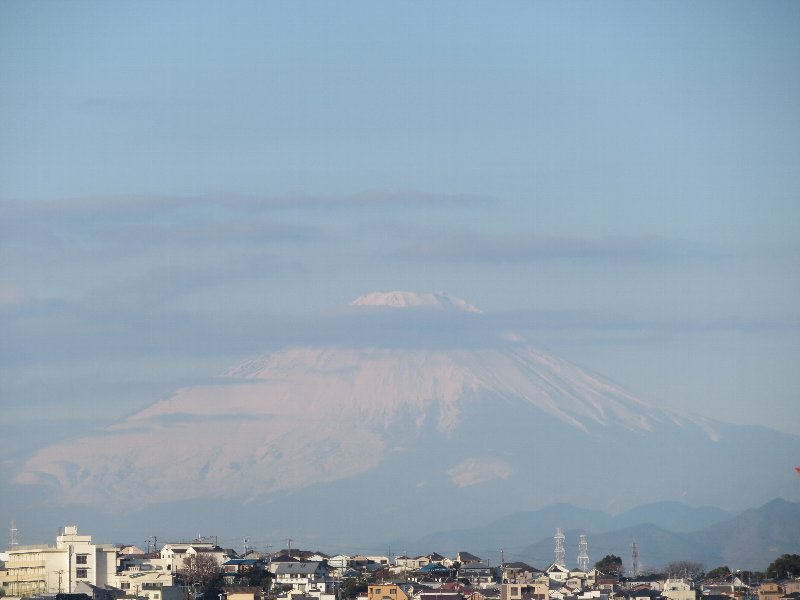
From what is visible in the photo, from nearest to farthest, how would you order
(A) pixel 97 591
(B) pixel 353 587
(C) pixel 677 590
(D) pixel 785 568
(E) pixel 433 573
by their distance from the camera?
(A) pixel 97 591, (C) pixel 677 590, (B) pixel 353 587, (D) pixel 785 568, (E) pixel 433 573

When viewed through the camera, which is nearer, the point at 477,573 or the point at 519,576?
the point at 519,576

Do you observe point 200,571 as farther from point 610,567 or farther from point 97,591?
point 610,567

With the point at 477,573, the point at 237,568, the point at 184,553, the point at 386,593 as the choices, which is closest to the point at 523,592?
the point at 386,593

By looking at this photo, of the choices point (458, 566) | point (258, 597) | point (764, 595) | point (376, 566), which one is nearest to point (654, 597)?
point (764, 595)

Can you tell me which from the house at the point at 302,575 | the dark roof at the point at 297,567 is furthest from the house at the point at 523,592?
the dark roof at the point at 297,567

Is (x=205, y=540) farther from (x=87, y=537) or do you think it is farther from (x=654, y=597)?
(x=654, y=597)
